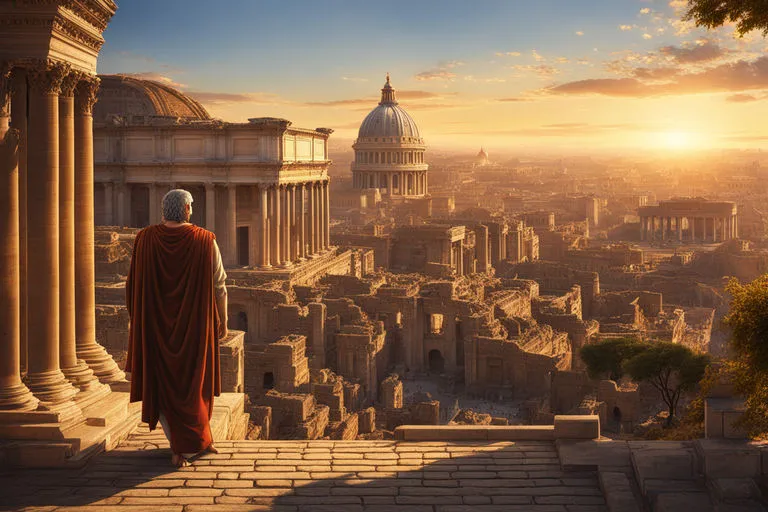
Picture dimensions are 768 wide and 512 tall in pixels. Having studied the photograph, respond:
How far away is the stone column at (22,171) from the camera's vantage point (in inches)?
548

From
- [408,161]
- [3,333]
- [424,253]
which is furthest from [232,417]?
[408,161]

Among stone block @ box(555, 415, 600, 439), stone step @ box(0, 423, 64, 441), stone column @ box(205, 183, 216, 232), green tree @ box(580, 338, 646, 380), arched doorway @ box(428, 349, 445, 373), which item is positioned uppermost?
stone column @ box(205, 183, 216, 232)

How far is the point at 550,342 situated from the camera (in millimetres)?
37125

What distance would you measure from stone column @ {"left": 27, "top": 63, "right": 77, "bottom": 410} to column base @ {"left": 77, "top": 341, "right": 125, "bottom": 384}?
2126 millimetres

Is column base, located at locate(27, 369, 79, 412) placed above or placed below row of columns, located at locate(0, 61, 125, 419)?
below

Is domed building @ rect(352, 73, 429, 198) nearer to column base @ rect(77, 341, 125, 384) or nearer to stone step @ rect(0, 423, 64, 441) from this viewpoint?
column base @ rect(77, 341, 125, 384)

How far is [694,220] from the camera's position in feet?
403

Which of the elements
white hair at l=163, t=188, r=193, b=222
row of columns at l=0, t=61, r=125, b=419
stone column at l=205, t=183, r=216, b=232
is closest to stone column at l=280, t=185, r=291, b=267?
stone column at l=205, t=183, r=216, b=232

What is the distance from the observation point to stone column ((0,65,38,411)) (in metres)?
13.3

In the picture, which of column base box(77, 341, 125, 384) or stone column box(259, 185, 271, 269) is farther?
stone column box(259, 185, 271, 269)

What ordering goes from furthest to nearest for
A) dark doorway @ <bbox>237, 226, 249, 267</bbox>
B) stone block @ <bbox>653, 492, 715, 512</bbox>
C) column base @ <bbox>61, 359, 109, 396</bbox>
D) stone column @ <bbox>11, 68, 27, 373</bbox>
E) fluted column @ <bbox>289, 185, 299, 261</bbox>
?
1. fluted column @ <bbox>289, 185, 299, 261</bbox>
2. dark doorway @ <bbox>237, 226, 249, 267</bbox>
3. column base @ <bbox>61, 359, 109, 396</bbox>
4. stone column @ <bbox>11, 68, 27, 373</bbox>
5. stone block @ <bbox>653, 492, 715, 512</bbox>

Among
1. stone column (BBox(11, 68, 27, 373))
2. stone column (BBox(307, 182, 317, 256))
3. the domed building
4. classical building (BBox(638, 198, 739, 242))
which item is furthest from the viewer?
the domed building

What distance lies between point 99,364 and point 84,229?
2.47m

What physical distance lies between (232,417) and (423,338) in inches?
904
